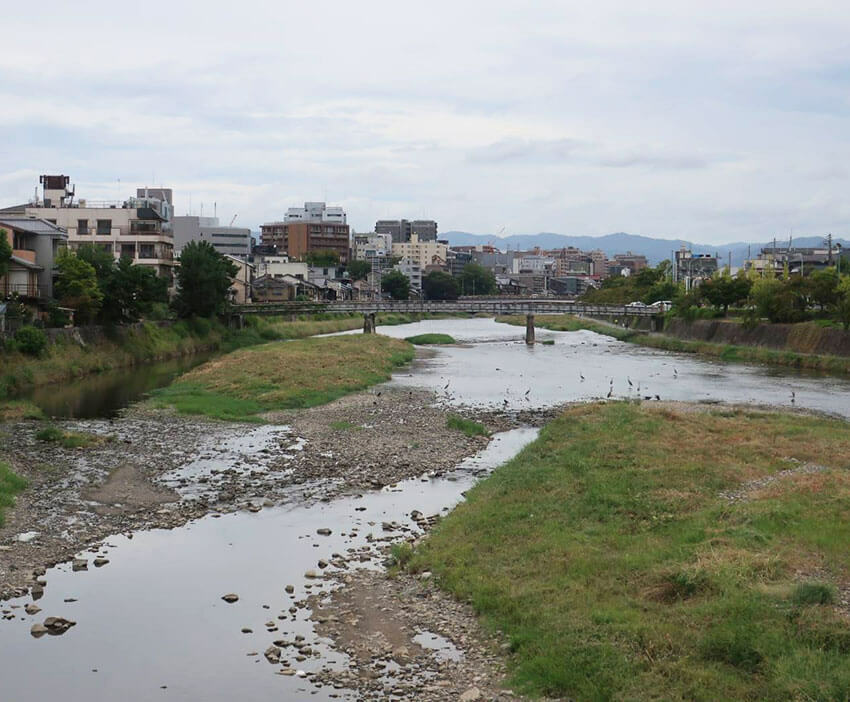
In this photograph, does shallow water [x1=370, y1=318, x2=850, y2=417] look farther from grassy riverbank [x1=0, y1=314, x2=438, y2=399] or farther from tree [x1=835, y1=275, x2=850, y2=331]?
grassy riverbank [x1=0, y1=314, x2=438, y2=399]

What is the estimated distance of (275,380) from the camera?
36.7m

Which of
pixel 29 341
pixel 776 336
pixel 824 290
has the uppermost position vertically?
pixel 824 290

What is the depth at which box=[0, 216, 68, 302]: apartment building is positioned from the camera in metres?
41.9

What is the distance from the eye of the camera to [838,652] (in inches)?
368

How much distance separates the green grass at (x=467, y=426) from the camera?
26.0m

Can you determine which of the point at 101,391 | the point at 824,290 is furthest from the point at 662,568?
the point at 824,290

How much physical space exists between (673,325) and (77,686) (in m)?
69.2

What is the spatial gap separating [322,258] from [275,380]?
342ft

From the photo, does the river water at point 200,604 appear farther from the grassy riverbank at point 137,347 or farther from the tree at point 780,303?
the tree at point 780,303

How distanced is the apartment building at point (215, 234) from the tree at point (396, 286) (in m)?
21.8

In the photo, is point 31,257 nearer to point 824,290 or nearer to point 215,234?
point 824,290

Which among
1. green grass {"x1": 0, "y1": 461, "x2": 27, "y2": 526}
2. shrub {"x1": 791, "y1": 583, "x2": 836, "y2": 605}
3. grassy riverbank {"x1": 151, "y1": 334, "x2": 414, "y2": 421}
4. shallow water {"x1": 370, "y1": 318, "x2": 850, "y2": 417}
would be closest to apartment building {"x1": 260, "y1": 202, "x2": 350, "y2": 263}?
shallow water {"x1": 370, "y1": 318, "x2": 850, "y2": 417}

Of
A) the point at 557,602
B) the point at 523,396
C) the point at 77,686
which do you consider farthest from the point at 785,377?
the point at 77,686

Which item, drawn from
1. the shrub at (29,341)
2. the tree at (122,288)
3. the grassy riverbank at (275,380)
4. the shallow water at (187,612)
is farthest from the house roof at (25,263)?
the shallow water at (187,612)
